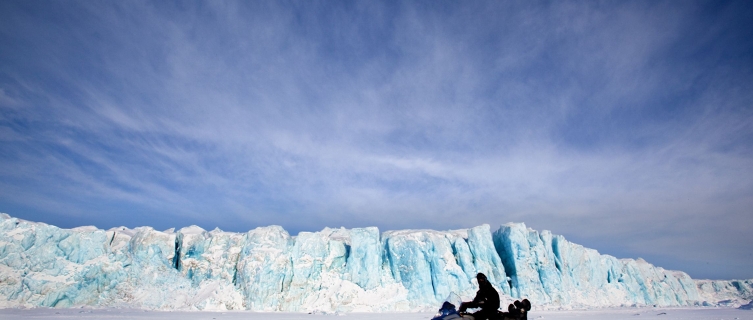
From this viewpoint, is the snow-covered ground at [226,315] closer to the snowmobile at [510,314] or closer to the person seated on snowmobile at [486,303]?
the snowmobile at [510,314]

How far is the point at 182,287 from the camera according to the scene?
25422mm

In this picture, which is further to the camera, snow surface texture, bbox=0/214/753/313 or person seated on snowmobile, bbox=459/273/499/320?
snow surface texture, bbox=0/214/753/313

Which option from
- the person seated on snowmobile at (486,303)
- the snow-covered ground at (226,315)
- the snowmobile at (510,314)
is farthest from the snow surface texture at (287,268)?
the person seated on snowmobile at (486,303)

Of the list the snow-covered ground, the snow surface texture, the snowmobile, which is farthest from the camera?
the snow surface texture

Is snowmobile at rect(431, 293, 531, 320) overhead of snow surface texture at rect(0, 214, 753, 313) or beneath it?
beneath

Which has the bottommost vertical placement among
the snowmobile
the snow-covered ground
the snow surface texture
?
the snow-covered ground

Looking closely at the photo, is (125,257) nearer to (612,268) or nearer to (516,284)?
(516,284)

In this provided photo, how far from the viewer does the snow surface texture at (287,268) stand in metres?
23.0

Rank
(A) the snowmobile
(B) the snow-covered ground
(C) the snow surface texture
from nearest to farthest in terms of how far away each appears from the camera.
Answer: (A) the snowmobile < (B) the snow-covered ground < (C) the snow surface texture

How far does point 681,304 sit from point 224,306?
43.3m

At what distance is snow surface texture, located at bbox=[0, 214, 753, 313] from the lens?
2295cm

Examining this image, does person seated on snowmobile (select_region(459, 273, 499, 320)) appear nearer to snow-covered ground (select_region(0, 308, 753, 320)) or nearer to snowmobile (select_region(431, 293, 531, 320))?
snowmobile (select_region(431, 293, 531, 320))

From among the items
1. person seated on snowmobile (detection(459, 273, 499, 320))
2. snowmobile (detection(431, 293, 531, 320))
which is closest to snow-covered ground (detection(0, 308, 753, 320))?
snowmobile (detection(431, 293, 531, 320))

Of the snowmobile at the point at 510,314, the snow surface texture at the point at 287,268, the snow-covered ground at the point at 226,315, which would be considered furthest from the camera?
the snow surface texture at the point at 287,268
